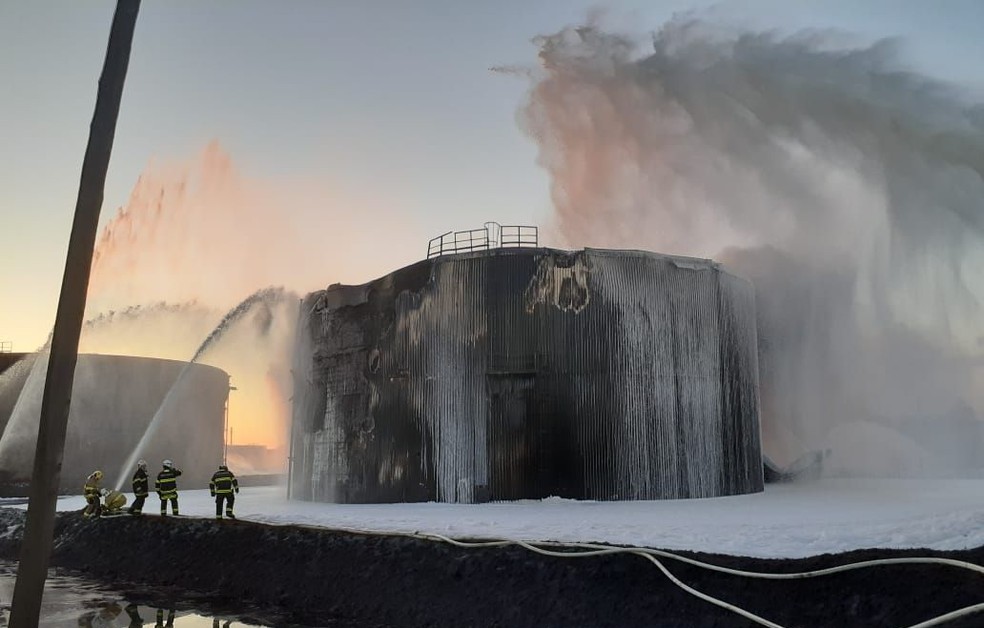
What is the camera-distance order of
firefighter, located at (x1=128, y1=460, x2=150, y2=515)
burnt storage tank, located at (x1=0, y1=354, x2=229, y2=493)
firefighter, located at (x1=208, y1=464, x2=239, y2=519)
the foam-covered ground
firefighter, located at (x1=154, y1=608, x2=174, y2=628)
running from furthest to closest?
burnt storage tank, located at (x1=0, y1=354, x2=229, y2=493) < firefighter, located at (x1=128, y1=460, x2=150, y2=515) < firefighter, located at (x1=208, y1=464, x2=239, y2=519) < the foam-covered ground < firefighter, located at (x1=154, y1=608, x2=174, y2=628)

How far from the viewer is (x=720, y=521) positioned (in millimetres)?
16016

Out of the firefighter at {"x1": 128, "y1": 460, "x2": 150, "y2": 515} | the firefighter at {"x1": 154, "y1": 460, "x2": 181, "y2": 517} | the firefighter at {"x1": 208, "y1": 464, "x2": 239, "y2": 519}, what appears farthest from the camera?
the firefighter at {"x1": 128, "y1": 460, "x2": 150, "y2": 515}

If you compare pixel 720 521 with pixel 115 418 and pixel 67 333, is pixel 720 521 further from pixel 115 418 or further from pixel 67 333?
pixel 115 418

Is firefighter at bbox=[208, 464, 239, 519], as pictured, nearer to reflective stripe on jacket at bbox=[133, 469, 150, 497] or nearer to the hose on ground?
reflective stripe on jacket at bbox=[133, 469, 150, 497]

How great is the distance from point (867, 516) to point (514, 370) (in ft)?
33.8

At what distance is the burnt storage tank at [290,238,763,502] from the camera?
22.5 meters

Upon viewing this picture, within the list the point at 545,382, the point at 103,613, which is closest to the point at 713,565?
the point at 103,613

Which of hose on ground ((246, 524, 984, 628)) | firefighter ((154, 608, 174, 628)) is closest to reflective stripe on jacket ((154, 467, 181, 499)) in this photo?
firefighter ((154, 608, 174, 628))

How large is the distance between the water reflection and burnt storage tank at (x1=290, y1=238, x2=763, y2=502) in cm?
1002

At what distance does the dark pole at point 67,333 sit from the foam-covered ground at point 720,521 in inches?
318

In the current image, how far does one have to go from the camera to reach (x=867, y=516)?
16.9 m

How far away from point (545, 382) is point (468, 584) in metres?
11.2

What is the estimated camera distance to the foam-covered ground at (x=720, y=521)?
12242 mm

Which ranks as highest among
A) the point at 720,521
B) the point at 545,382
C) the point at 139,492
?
the point at 545,382
